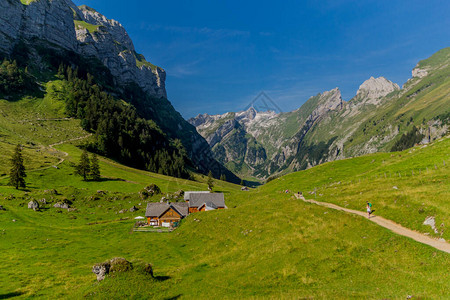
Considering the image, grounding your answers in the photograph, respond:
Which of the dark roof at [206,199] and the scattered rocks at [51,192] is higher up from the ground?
the scattered rocks at [51,192]

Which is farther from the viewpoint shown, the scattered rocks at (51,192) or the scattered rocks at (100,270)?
the scattered rocks at (51,192)

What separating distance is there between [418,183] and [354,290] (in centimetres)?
3174

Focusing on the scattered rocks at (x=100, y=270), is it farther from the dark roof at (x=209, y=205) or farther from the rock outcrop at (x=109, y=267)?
the dark roof at (x=209, y=205)

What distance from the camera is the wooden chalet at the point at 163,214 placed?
7506cm

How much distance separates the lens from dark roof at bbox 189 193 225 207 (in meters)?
86.4

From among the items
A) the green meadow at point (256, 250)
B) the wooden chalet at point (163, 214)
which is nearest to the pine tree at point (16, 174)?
the green meadow at point (256, 250)

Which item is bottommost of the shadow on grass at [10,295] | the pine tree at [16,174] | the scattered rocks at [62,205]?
the shadow on grass at [10,295]

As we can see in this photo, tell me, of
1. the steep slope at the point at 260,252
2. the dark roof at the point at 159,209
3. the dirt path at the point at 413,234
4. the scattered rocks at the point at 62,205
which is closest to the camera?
the steep slope at the point at 260,252

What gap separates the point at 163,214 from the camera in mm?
76625

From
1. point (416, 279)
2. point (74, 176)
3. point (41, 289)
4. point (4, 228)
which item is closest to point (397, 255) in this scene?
point (416, 279)

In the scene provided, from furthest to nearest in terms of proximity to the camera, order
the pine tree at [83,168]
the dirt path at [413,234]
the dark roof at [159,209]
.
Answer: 1. the pine tree at [83,168]
2. the dark roof at [159,209]
3. the dirt path at [413,234]

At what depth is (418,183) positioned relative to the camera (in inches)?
1510

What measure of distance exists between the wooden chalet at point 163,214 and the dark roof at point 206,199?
769 cm

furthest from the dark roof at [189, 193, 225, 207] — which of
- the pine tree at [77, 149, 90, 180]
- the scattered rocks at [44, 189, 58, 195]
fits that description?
the pine tree at [77, 149, 90, 180]
